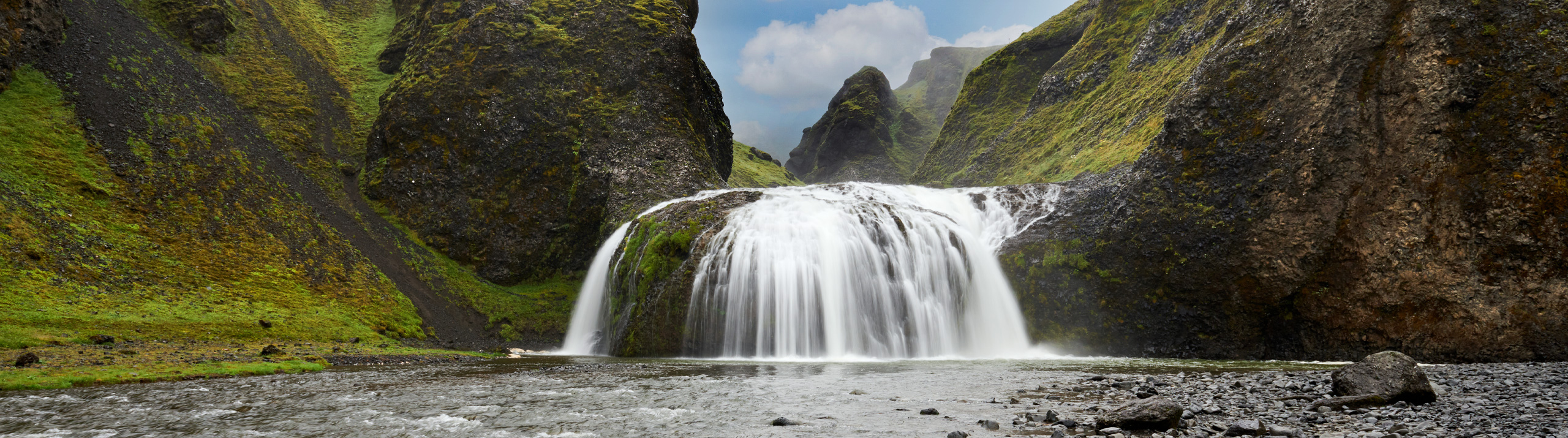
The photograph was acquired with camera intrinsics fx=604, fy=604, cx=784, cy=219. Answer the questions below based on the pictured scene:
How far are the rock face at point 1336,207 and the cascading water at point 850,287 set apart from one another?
170cm

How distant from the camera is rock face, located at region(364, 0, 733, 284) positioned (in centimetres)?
3369

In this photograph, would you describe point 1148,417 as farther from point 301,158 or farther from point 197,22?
point 197,22

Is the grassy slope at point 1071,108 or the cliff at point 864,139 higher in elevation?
the cliff at point 864,139

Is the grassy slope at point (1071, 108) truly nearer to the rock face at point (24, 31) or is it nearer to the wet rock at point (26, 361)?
the wet rock at point (26, 361)

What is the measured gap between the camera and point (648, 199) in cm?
3256

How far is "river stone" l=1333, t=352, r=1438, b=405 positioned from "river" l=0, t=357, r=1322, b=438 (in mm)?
4269

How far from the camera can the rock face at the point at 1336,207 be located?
50.5 feet

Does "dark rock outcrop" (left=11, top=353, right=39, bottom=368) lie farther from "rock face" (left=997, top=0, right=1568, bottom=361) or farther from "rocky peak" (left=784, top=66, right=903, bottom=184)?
"rocky peak" (left=784, top=66, right=903, bottom=184)

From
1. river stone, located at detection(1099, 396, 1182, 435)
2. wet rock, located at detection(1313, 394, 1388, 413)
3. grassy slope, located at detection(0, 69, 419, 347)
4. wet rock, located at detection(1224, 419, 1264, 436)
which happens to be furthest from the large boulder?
grassy slope, located at detection(0, 69, 419, 347)

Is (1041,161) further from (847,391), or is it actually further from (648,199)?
(847,391)

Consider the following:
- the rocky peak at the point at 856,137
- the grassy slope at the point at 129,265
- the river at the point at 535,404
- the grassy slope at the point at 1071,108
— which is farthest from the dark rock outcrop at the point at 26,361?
the rocky peak at the point at 856,137

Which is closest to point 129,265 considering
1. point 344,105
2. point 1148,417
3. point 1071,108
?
point 344,105

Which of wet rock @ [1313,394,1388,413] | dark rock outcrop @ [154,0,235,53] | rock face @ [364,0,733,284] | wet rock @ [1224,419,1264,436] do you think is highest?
dark rock outcrop @ [154,0,235,53]

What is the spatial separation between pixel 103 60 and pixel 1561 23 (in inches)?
2164
